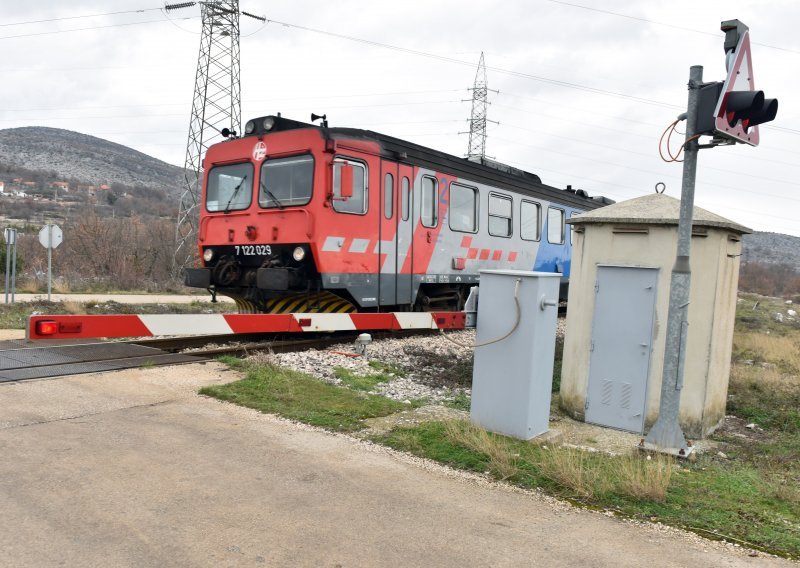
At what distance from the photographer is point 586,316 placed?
20.4 feet

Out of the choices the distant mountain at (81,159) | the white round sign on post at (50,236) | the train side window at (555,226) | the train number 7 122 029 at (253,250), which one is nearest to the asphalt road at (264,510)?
the train number 7 122 029 at (253,250)

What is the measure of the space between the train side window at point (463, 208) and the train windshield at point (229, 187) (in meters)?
3.72

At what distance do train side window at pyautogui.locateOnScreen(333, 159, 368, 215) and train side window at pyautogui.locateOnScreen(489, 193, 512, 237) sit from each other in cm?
392

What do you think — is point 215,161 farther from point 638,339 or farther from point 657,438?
point 657,438

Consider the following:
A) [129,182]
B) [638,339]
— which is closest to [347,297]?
[638,339]

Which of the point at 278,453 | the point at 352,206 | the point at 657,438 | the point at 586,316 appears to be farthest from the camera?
the point at 352,206

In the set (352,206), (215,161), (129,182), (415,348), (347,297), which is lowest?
(415,348)

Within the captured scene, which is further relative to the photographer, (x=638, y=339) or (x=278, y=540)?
(x=638, y=339)

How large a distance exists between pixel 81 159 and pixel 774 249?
485 ft

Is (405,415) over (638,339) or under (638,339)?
under

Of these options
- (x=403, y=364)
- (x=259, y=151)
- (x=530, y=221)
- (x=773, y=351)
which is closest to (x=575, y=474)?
(x=403, y=364)

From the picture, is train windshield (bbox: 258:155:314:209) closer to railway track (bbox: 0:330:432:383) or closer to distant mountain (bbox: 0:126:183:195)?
railway track (bbox: 0:330:432:383)

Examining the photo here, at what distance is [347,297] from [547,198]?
23.5 feet

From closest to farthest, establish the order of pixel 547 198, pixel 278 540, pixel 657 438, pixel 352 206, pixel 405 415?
pixel 278 540, pixel 657 438, pixel 405 415, pixel 352 206, pixel 547 198
